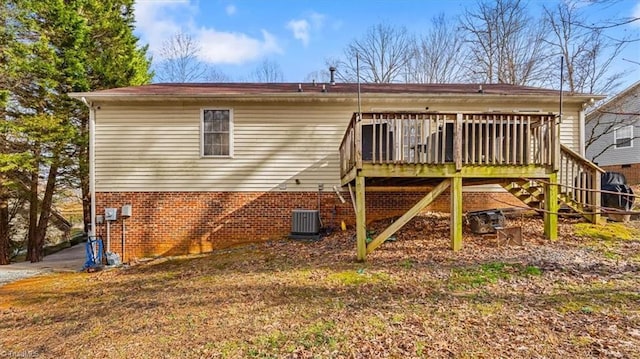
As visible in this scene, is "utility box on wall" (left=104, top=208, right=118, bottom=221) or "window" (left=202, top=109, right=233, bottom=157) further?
"window" (left=202, top=109, right=233, bottom=157)

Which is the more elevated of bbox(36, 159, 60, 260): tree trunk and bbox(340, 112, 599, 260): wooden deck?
bbox(340, 112, 599, 260): wooden deck

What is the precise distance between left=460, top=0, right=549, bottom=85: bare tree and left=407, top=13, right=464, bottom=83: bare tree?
1.23 m

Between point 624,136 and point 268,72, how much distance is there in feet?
78.6

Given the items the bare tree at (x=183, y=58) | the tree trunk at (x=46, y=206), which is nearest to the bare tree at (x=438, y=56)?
the bare tree at (x=183, y=58)

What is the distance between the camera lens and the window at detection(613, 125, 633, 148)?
1769 cm

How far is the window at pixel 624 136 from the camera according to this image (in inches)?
696

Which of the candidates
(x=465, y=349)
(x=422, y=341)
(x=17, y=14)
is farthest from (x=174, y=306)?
(x=17, y=14)

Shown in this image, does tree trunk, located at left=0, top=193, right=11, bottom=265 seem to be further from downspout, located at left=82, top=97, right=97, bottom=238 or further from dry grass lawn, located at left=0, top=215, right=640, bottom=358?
dry grass lawn, located at left=0, top=215, right=640, bottom=358

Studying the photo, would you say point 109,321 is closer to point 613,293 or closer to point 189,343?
point 189,343

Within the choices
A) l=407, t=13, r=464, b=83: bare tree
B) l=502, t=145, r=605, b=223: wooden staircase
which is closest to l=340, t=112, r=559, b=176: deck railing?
l=502, t=145, r=605, b=223: wooden staircase

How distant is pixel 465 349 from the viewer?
142 inches

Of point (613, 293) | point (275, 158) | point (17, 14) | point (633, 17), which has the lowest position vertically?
point (613, 293)

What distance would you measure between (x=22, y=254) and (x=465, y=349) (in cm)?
1855

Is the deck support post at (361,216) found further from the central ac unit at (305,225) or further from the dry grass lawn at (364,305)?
the central ac unit at (305,225)
